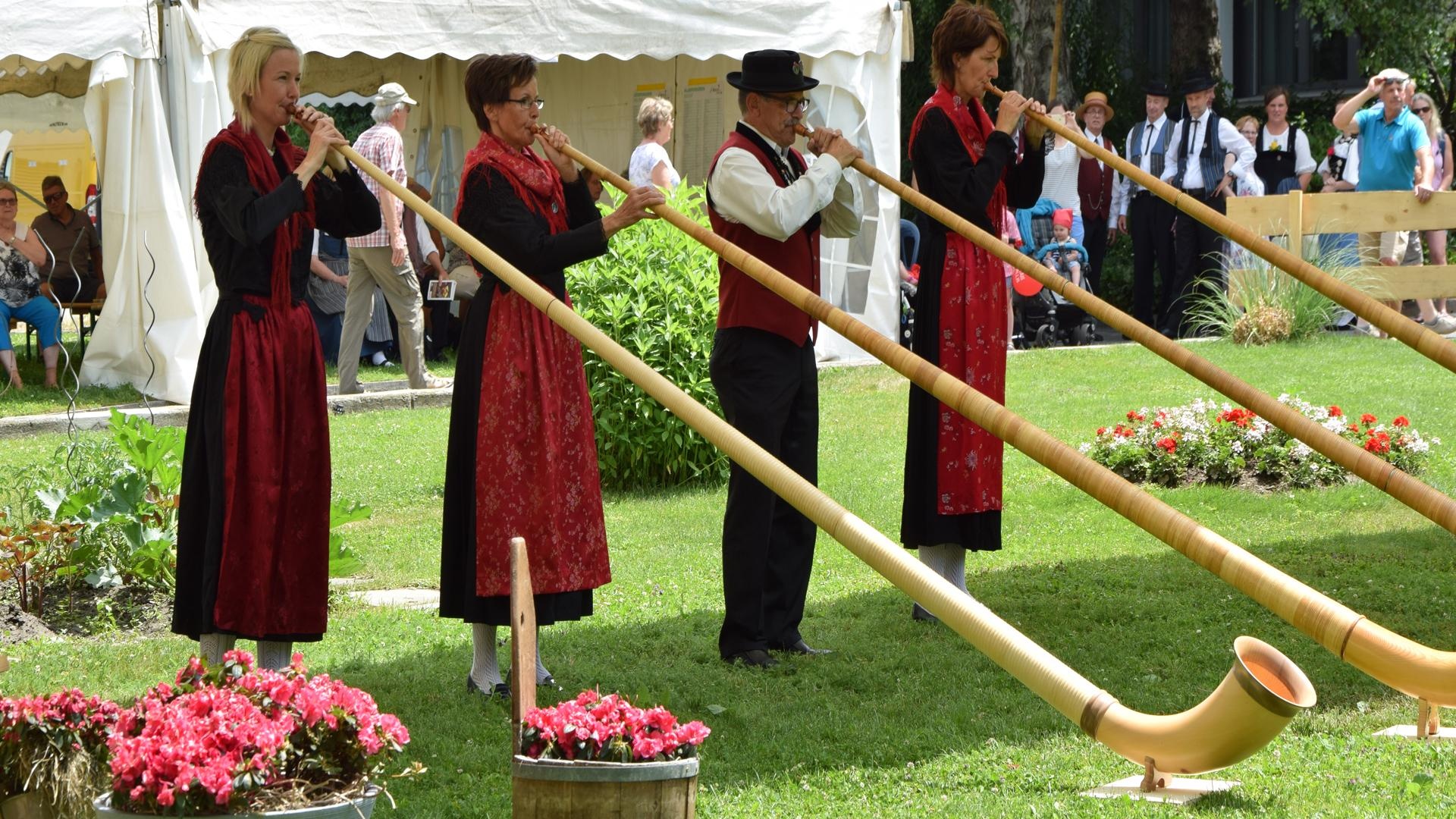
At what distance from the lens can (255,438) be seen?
16.2 ft

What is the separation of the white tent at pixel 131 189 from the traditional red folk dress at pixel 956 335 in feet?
21.6

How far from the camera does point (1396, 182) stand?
48.3 feet

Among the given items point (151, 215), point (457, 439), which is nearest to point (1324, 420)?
point (457, 439)

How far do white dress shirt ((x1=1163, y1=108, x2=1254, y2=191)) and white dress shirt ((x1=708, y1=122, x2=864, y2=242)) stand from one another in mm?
10206

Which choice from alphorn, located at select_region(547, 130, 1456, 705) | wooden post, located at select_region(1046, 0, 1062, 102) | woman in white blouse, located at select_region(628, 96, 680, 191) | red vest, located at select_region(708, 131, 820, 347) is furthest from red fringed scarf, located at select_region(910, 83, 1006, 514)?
wooden post, located at select_region(1046, 0, 1062, 102)

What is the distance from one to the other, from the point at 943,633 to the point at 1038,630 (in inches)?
14.0

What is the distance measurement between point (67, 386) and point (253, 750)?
1090 centimetres

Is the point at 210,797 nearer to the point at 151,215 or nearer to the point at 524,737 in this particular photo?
the point at 524,737

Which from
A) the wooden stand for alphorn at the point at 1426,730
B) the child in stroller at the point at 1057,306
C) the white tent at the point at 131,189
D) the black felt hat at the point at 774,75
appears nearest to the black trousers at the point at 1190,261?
the child in stroller at the point at 1057,306

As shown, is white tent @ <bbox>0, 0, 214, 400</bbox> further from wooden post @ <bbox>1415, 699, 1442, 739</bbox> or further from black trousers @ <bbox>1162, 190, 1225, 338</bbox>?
wooden post @ <bbox>1415, 699, 1442, 739</bbox>

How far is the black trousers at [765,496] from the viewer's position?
5.74m

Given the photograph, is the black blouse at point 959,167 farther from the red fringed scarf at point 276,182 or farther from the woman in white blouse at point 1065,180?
the woman in white blouse at point 1065,180

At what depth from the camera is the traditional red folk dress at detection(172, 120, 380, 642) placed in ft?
16.2

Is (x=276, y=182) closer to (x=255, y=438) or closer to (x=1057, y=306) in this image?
(x=255, y=438)
